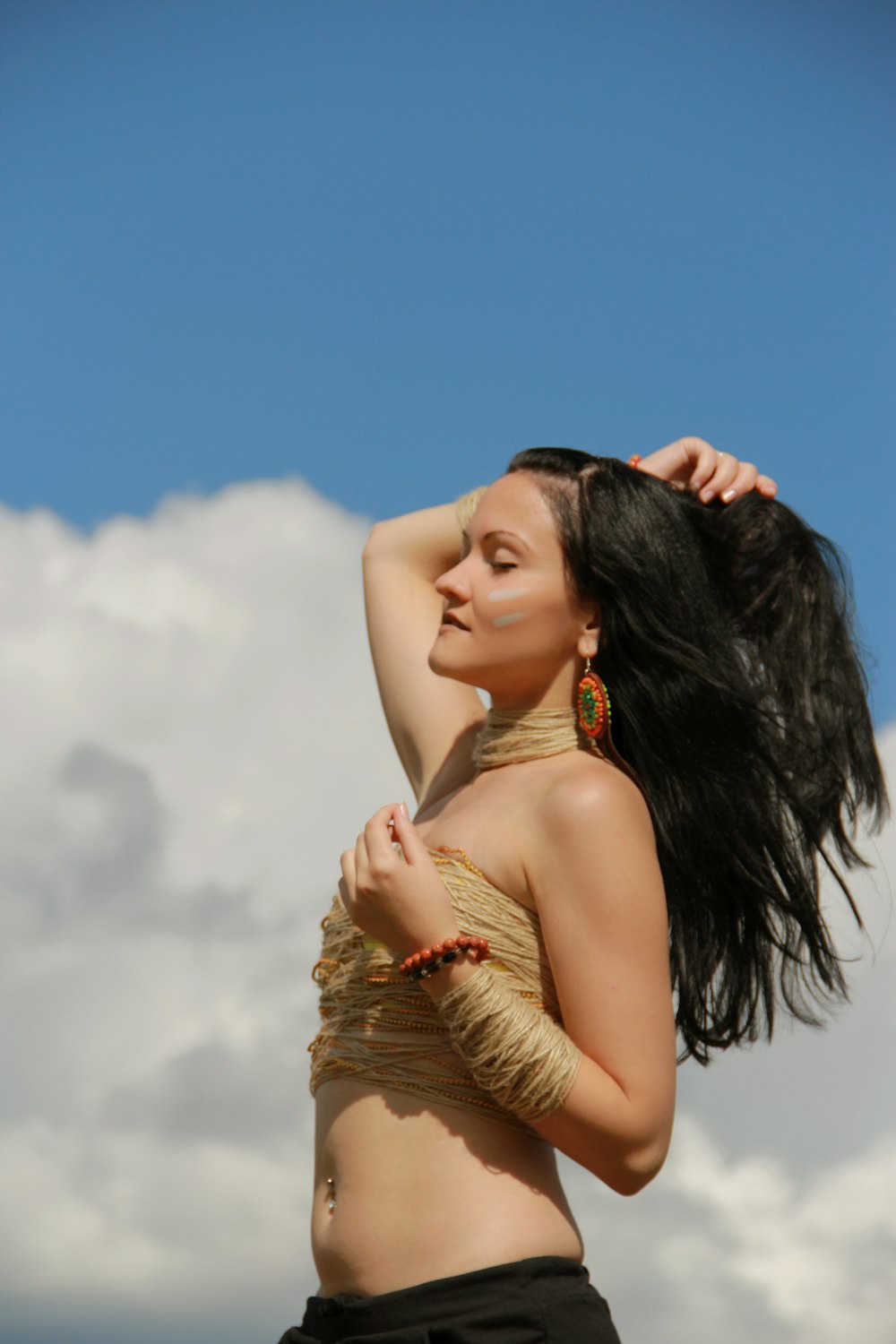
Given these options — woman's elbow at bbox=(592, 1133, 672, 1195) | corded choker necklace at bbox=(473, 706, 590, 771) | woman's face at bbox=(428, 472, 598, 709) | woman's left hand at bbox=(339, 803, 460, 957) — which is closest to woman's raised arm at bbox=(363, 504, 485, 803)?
corded choker necklace at bbox=(473, 706, 590, 771)

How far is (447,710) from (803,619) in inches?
38.2

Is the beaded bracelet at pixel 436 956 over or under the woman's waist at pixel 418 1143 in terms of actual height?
over

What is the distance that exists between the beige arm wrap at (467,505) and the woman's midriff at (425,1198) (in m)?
1.69

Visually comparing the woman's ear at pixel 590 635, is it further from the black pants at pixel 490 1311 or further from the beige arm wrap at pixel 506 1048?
the black pants at pixel 490 1311

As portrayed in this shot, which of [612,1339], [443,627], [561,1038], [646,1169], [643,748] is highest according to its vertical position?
[443,627]

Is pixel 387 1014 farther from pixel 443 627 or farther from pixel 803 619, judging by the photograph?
pixel 803 619

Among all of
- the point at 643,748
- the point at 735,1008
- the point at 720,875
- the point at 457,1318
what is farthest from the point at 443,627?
the point at 457,1318

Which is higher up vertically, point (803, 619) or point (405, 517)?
point (405, 517)

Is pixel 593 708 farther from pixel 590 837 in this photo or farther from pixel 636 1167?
pixel 636 1167

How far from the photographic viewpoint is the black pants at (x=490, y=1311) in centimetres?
307

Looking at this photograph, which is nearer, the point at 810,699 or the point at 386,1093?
the point at 386,1093

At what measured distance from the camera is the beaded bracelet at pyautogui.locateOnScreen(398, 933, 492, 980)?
3141mm

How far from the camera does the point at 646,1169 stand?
3.28 m

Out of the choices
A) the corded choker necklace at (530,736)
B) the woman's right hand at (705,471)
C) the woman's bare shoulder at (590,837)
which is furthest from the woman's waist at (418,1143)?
the woman's right hand at (705,471)
